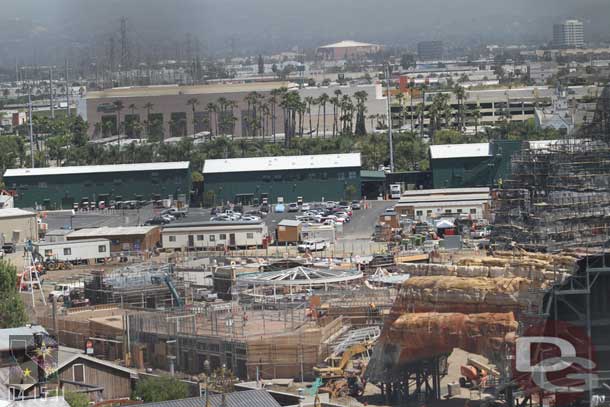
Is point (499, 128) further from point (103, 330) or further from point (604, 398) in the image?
point (604, 398)

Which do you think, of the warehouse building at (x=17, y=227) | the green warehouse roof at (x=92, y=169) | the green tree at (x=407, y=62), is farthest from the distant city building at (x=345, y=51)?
the warehouse building at (x=17, y=227)

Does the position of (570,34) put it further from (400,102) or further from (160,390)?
(160,390)

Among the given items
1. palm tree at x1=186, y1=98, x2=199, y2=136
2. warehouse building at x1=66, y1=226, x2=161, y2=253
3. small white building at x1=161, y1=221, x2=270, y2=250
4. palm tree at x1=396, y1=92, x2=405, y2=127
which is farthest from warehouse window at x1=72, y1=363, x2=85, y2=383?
palm tree at x1=396, y1=92, x2=405, y2=127

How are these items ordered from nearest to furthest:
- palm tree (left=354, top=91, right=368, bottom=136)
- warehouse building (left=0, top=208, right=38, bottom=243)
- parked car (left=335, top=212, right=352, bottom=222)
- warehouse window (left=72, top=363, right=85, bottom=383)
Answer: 1. warehouse window (left=72, top=363, right=85, bottom=383)
2. warehouse building (left=0, top=208, right=38, bottom=243)
3. parked car (left=335, top=212, right=352, bottom=222)
4. palm tree (left=354, top=91, right=368, bottom=136)

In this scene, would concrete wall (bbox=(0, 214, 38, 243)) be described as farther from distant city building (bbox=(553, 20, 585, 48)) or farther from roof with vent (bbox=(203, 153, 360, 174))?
distant city building (bbox=(553, 20, 585, 48))

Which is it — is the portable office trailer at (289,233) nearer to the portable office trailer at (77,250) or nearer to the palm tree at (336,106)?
the portable office trailer at (77,250)

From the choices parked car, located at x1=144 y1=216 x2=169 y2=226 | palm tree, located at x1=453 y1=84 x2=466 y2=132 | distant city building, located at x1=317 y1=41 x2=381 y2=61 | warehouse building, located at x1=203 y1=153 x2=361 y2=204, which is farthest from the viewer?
distant city building, located at x1=317 y1=41 x2=381 y2=61
